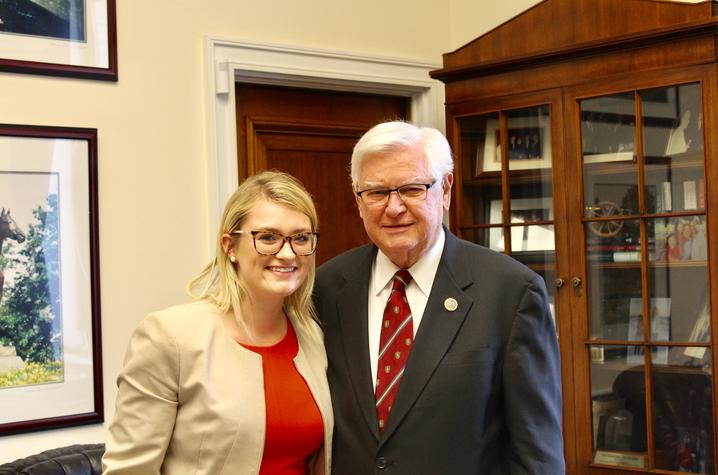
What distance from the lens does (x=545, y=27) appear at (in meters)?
3.22

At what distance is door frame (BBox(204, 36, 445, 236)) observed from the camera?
10.6 feet

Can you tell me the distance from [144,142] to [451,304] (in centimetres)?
158

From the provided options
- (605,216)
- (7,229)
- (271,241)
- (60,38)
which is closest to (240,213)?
(271,241)

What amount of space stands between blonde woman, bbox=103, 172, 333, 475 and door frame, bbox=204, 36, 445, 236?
1.33 m

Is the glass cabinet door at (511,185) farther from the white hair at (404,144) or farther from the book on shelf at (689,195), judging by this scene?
the white hair at (404,144)

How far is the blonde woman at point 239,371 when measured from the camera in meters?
1.79

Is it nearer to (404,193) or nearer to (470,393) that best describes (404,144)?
(404,193)

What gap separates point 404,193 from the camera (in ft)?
6.31

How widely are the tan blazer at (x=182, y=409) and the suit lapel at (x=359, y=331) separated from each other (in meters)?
0.21

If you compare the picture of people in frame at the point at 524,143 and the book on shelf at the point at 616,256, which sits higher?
the picture of people in frame at the point at 524,143

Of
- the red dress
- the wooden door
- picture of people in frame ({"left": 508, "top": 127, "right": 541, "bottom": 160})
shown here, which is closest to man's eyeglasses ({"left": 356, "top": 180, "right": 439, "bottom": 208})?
the red dress

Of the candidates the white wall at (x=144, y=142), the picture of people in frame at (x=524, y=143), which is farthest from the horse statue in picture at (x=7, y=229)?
the picture of people in frame at (x=524, y=143)

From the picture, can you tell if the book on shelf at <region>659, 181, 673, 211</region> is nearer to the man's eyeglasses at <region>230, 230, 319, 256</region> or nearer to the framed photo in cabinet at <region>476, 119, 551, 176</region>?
the framed photo in cabinet at <region>476, 119, 551, 176</region>

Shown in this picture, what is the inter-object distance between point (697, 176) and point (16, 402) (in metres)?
2.26
